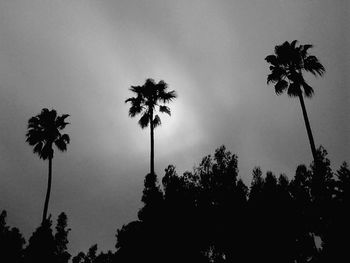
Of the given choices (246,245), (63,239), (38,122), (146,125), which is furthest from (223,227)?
(63,239)

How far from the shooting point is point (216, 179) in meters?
37.5

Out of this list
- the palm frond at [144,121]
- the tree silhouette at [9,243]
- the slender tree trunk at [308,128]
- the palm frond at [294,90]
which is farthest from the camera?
the tree silhouette at [9,243]

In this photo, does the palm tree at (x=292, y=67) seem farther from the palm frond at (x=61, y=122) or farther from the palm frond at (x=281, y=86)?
the palm frond at (x=61, y=122)

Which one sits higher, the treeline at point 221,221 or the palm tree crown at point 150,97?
the palm tree crown at point 150,97

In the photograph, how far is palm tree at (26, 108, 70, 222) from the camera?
36562 mm

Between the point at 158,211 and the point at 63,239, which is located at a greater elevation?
the point at 63,239

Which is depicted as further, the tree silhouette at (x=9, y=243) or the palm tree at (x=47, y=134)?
the tree silhouette at (x=9, y=243)

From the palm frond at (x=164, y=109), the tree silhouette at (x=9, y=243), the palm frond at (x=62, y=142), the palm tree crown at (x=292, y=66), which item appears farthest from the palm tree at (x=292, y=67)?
the tree silhouette at (x=9, y=243)

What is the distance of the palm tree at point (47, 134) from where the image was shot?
36562mm

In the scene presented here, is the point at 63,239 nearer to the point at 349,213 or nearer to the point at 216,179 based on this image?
the point at 216,179

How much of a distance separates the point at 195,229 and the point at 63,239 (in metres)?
42.5

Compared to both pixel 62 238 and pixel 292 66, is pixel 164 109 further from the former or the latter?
pixel 62 238

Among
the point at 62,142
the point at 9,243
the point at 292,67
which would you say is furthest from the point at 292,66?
the point at 9,243

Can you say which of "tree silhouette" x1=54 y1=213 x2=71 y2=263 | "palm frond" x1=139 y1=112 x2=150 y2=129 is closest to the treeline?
"palm frond" x1=139 y1=112 x2=150 y2=129
